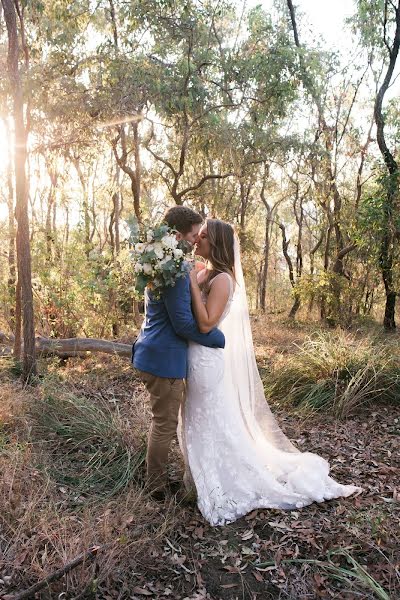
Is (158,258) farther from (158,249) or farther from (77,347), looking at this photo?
(77,347)

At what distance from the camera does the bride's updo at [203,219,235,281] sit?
3.50 m

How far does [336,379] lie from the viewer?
19.5 ft

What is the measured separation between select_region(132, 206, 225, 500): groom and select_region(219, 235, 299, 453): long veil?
463 mm

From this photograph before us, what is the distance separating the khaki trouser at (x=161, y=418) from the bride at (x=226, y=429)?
0.19m

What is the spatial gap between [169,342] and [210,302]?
38cm

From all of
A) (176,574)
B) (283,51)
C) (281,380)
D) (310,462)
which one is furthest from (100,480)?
(283,51)

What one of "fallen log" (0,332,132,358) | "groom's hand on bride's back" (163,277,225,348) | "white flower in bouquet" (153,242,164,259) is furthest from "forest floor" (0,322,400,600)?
"fallen log" (0,332,132,358)

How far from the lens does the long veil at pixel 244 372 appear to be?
12.9ft

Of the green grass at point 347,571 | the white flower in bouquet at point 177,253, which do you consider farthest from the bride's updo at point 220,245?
the green grass at point 347,571

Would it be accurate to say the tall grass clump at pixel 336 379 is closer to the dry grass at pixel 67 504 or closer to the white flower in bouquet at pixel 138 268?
the dry grass at pixel 67 504

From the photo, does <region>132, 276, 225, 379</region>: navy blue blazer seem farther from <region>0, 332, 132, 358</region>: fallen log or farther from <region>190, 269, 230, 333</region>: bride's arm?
<region>0, 332, 132, 358</region>: fallen log

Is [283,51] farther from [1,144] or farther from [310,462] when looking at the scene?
[310,462]

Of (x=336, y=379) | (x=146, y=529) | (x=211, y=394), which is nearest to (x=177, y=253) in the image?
(x=211, y=394)

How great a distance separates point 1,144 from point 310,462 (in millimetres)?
9465
